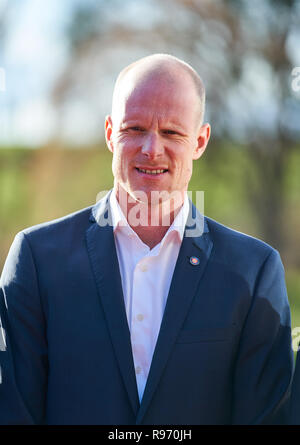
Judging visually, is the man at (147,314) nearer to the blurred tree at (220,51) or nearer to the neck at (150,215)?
the neck at (150,215)

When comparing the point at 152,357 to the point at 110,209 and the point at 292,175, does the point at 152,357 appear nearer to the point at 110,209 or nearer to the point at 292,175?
the point at 110,209

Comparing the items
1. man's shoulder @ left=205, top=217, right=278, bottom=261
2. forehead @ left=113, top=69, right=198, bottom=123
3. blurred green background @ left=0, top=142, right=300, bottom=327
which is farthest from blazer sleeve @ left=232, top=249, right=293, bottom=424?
blurred green background @ left=0, top=142, right=300, bottom=327

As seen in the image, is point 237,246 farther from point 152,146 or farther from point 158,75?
point 158,75

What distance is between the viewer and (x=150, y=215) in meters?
1.82

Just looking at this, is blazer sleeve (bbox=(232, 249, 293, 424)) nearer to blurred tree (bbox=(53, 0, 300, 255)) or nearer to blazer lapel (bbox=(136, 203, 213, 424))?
blazer lapel (bbox=(136, 203, 213, 424))

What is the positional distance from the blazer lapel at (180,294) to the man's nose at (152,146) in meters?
0.30

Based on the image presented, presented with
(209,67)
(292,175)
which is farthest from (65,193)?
(292,175)

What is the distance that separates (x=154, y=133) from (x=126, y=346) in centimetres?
64

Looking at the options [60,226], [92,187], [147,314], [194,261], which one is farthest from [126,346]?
[92,187]

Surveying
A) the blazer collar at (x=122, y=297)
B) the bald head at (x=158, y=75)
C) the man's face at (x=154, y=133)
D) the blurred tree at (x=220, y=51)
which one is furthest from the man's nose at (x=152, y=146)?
the blurred tree at (x=220, y=51)

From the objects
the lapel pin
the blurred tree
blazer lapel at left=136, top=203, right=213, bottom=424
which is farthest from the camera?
the blurred tree

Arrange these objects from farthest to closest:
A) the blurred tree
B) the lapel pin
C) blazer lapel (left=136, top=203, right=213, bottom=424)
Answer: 1. the blurred tree
2. the lapel pin
3. blazer lapel (left=136, top=203, right=213, bottom=424)

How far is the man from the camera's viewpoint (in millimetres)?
1651

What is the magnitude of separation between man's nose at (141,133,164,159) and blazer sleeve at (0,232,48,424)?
0.48m
